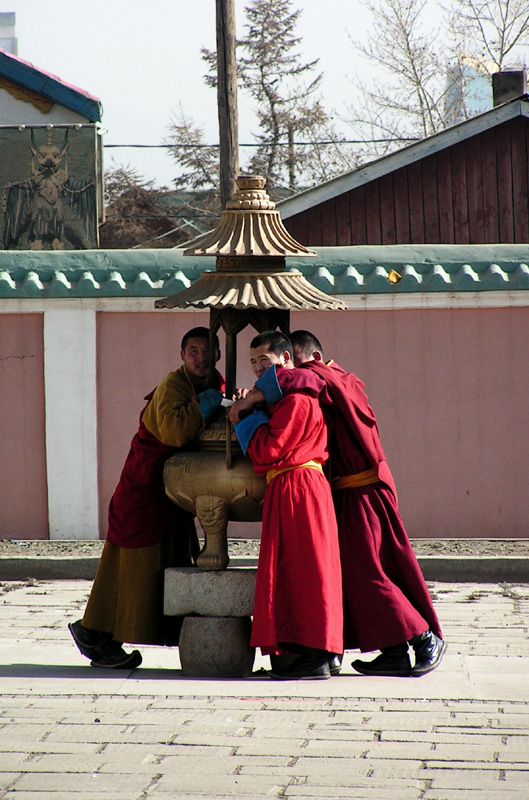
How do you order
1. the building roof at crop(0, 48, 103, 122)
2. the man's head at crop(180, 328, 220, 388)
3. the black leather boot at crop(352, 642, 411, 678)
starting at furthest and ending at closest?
the building roof at crop(0, 48, 103, 122) < the man's head at crop(180, 328, 220, 388) < the black leather boot at crop(352, 642, 411, 678)

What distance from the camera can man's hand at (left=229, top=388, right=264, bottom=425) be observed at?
4777 millimetres

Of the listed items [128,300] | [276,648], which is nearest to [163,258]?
[128,300]

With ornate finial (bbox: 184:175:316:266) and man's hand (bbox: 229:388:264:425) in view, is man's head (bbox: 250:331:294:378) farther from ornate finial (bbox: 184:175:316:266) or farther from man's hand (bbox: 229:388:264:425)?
ornate finial (bbox: 184:175:316:266)

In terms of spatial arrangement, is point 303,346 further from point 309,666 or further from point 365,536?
point 309,666

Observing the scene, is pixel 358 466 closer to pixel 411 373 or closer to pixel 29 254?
pixel 411 373

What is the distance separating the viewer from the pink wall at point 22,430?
9.89 m

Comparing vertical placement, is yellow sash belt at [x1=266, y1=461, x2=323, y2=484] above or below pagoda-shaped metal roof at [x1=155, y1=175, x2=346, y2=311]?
below

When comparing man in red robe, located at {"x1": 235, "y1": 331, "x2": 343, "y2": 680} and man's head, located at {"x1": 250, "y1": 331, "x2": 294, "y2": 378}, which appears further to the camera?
man's head, located at {"x1": 250, "y1": 331, "x2": 294, "y2": 378}

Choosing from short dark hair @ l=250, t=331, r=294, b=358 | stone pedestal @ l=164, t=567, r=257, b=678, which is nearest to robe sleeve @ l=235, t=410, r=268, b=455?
short dark hair @ l=250, t=331, r=294, b=358

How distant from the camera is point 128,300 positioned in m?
9.78

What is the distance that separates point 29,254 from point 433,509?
417cm

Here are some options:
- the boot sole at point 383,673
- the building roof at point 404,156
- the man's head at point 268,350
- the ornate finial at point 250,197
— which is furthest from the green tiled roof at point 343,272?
the boot sole at point 383,673

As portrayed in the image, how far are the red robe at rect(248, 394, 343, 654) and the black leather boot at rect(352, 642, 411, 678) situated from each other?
38 cm

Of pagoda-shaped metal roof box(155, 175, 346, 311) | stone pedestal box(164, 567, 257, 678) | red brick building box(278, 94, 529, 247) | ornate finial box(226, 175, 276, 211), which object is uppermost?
red brick building box(278, 94, 529, 247)
